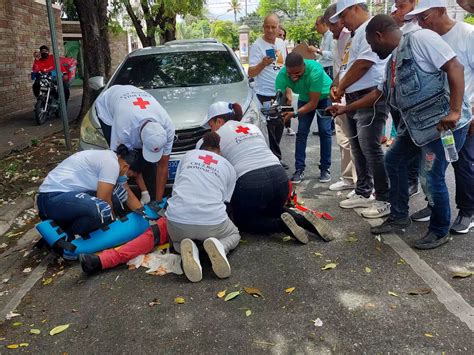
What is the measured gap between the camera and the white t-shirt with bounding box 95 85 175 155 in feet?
12.8

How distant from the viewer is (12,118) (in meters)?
10.5

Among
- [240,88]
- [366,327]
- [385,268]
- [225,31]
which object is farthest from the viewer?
[225,31]

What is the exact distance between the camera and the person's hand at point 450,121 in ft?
10.00

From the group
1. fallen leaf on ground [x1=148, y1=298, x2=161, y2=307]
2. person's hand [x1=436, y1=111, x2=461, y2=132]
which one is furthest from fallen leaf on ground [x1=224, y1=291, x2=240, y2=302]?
person's hand [x1=436, y1=111, x2=461, y2=132]

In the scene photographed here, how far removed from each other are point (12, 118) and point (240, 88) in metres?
7.56

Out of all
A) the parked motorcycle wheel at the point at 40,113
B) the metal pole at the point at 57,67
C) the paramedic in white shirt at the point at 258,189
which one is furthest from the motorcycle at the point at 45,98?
the paramedic in white shirt at the point at 258,189

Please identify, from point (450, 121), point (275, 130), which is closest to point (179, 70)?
point (275, 130)

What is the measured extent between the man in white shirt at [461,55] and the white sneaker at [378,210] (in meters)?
0.61

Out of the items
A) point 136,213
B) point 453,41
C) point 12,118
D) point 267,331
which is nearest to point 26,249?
point 136,213

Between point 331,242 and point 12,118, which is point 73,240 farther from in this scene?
point 12,118

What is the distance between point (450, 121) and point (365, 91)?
3.66 feet

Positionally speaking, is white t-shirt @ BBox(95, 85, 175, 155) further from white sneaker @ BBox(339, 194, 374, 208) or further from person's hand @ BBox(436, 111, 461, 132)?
person's hand @ BBox(436, 111, 461, 132)

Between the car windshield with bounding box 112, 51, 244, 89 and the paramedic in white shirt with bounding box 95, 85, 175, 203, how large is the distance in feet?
3.91

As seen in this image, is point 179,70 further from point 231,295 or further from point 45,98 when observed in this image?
point 45,98
